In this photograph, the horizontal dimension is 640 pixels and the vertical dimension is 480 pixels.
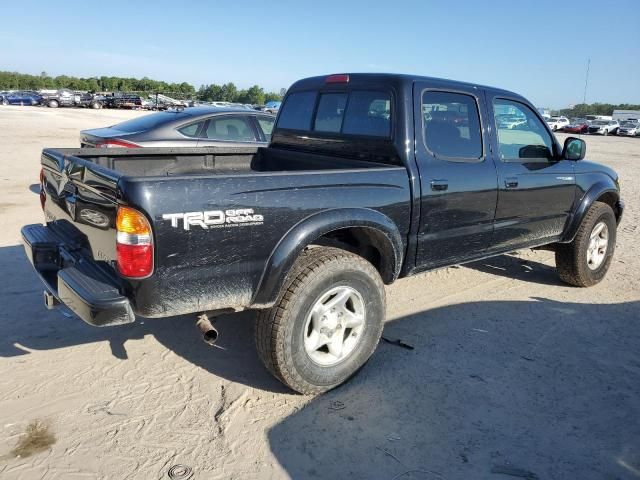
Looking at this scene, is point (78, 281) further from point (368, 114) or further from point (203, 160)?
point (368, 114)

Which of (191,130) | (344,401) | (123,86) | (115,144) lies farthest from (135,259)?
(123,86)

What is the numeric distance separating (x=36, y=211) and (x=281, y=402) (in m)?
5.69

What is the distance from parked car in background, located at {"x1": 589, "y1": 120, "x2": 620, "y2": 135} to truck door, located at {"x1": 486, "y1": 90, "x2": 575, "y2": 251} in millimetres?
48010

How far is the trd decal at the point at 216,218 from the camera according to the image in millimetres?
2551

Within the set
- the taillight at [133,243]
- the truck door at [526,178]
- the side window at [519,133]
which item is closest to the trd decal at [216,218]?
the taillight at [133,243]

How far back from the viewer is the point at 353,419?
3031 millimetres

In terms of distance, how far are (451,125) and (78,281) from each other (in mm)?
2805

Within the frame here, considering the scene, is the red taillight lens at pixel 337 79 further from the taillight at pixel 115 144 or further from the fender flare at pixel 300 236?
the taillight at pixel 115 144

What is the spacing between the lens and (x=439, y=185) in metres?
3.71

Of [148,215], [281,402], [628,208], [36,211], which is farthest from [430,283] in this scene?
[628,208]

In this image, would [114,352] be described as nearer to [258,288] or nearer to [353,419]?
[258,288]

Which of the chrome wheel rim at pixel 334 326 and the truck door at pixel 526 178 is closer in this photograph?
the chrome wheel rim at pixel 334 326

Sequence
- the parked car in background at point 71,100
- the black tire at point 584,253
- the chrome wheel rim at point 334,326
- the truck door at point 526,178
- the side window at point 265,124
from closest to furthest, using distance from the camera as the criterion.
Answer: the chrome wheel rim at point 334,326 → the truck door at point 526,178 → the black tire at point 584,253 → the side window at point 265,124 → the parked car in background at point 71,100

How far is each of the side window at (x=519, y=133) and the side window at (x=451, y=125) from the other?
276 mm
